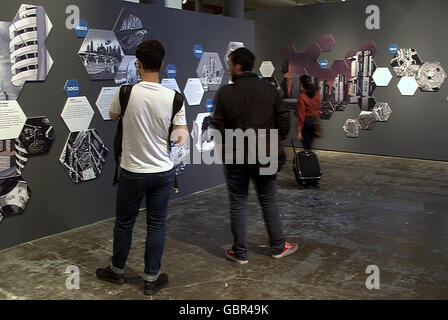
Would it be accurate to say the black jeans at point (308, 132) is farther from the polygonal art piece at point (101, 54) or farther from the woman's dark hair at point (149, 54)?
the woman's dark hair at point (149, 54)

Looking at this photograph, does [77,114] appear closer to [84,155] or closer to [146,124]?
[84,155]

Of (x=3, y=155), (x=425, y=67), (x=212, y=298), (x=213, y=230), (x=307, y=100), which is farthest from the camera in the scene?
(x=425, y=67)

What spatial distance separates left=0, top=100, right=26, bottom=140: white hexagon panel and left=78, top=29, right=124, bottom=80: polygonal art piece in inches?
26.3

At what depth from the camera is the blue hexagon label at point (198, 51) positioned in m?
4.41

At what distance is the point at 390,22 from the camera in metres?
6.41

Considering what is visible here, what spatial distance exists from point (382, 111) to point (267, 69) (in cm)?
222

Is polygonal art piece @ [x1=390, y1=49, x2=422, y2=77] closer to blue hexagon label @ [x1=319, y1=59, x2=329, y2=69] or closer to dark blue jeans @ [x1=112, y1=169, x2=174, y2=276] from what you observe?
blue hexagon label @ [x1=319, y1=59, x2=329, y2=69]

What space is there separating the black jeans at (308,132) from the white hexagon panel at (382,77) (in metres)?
2.41

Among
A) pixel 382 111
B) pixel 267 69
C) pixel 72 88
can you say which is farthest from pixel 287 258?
pixel 267 69

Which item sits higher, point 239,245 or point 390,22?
point 390,22

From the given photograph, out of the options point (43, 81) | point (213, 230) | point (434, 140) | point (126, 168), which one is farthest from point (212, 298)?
point (434, 140)

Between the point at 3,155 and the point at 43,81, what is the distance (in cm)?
60
